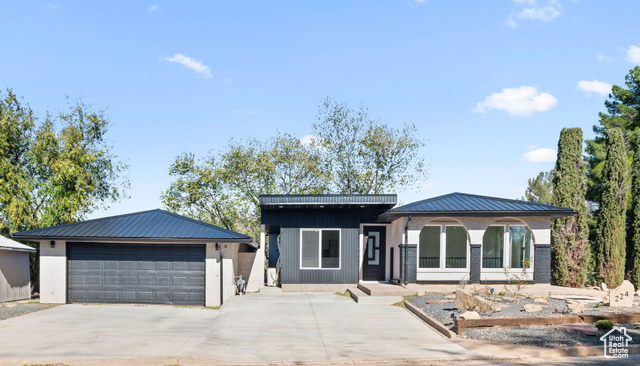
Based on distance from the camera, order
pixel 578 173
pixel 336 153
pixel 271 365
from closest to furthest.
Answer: pixel 271 365 → pixel 578 173 → pixel 336 153

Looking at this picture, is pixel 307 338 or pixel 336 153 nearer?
pixel 307 338

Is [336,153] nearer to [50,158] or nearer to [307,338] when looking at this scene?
[50,158]

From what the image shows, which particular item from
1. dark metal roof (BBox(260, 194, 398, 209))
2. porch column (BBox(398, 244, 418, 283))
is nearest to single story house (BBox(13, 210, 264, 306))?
dark metal roof (BBox(260, 194, 398, 209))

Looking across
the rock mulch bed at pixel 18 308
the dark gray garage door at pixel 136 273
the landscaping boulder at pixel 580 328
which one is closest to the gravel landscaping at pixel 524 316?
the landscaping boulder at pixel 580 328

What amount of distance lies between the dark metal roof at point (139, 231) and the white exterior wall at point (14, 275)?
2.02 m

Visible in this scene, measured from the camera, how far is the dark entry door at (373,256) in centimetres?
2195

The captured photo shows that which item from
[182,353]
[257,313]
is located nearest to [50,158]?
[257,313]

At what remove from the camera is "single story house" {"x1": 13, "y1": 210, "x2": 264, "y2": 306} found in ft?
56.1

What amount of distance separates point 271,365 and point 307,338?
2.44 m

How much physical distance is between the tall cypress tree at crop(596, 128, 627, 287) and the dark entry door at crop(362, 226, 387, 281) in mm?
10546

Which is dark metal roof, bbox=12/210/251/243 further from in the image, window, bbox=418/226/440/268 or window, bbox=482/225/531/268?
window, bbox=482/225/531/268

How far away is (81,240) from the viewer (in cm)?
1711

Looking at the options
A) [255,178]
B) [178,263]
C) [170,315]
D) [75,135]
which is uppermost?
[75,135]
